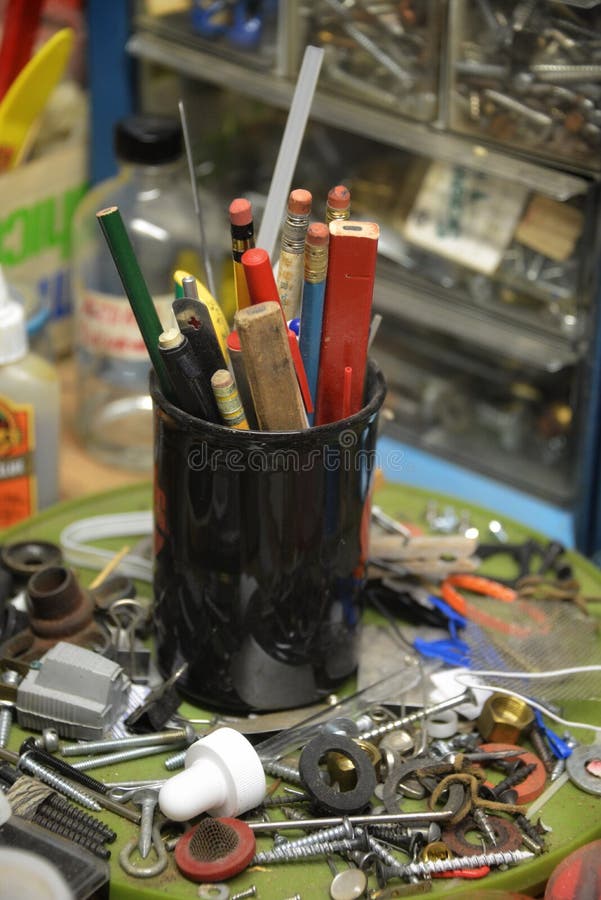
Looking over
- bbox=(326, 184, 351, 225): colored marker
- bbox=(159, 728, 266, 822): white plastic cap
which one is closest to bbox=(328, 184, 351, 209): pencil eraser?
bbox=(326, 184, 351, 225): colored marker

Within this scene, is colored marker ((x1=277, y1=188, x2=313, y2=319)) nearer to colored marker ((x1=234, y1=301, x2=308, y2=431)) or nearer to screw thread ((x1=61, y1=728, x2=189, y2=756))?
colored marker ((x1=234, y1=301, x2=308, y2=431))

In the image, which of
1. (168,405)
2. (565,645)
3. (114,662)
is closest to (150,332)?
(168,405)

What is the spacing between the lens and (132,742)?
0.58 metres

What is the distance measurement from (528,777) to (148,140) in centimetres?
47

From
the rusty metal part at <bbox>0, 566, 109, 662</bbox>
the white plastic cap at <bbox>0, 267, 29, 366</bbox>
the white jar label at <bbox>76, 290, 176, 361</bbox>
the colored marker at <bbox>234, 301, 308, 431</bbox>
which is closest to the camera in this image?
the colored marker at <bbox>234, 301, 308, 431</bbox>

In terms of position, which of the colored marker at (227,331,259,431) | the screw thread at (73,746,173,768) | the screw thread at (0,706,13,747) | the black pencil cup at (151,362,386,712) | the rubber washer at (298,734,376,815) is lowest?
the screw thread at (73,746,173,768)

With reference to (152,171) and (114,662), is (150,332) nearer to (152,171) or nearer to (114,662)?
(114,662)

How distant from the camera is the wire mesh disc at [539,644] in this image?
625 mm

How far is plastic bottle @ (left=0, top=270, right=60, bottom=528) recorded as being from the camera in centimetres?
73

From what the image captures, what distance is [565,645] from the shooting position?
25.8 inches

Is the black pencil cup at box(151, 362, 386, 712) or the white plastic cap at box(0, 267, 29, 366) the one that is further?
the white plastic cap at box(0, 267, 29, 366)

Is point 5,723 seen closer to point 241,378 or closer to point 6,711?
point 6,711

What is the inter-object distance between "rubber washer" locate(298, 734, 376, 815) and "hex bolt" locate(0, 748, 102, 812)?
0.09 meters

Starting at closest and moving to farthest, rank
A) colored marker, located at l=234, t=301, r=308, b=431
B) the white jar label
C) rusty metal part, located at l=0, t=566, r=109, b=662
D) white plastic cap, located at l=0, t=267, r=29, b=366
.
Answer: colored marker, located at l=234, t=301, r=308, b=431
rusty metal part, located at l=0, t=566, r=109, b=662
white plastic cap, located at l=0, t=267, r=29, b=366
the white jar label
